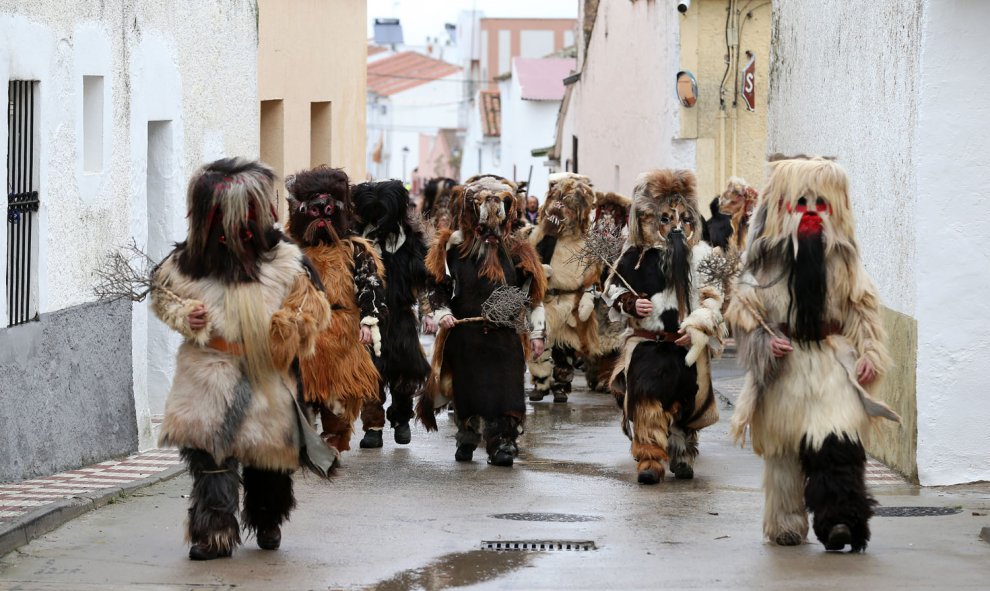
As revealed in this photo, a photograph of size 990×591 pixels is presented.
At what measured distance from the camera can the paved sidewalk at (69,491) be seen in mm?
8742

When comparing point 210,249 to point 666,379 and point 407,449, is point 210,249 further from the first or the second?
point 407,449

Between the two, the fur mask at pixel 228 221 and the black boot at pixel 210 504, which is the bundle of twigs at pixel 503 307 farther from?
the black boot at pixel 210 504

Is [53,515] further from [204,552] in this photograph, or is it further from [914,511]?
[914,511]

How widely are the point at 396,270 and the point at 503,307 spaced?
3.68ft

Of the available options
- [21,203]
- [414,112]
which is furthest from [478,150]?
[21,203]

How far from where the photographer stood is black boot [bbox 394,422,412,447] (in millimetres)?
12852

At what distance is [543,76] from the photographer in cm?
5444

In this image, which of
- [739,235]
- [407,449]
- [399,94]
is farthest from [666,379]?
[399,94]

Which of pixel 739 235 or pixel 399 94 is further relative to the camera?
pixel 399 94

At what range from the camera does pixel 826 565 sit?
26.8 ft

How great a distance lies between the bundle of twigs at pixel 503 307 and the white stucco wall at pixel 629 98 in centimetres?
1084

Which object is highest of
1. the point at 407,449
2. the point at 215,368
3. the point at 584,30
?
the point at 584,30

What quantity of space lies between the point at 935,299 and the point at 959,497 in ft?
4.10

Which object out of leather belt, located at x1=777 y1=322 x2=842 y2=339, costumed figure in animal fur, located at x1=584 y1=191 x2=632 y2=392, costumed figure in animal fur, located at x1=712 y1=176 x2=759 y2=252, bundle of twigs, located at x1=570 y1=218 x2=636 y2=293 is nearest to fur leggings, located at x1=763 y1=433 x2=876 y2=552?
leather belt, located at x1=777 y1=322 x2=842 y2=339
